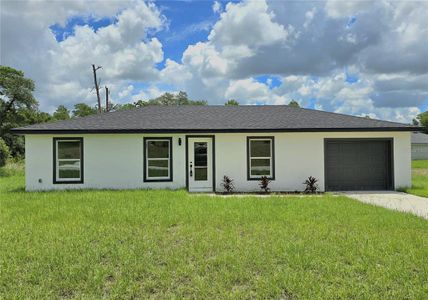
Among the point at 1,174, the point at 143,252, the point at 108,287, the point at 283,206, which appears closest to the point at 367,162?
the point at 283,206

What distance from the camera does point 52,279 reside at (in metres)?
4.64

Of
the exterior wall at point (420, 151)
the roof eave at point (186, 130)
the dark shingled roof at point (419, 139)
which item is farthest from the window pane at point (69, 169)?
the exterior wall at point (420, 151)

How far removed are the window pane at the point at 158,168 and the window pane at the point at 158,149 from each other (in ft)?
0.80

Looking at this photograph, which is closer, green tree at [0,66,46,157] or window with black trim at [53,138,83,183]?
window with black trim at [53,138,83,183]

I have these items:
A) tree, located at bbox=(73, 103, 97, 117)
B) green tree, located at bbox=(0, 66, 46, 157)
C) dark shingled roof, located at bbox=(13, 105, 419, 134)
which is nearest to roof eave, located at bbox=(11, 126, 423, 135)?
dark shingled roof, located at bbox=(13, 105, 419, 134)

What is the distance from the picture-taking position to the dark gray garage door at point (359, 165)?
1407 centimetres

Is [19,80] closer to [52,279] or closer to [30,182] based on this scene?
[30,182]

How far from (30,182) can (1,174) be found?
31.2 ft

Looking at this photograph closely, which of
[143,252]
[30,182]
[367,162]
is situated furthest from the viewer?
[367,162]

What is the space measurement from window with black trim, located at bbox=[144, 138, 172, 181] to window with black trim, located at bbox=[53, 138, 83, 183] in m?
2.66

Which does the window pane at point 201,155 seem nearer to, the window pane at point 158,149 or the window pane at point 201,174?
the window pane at point 201,174

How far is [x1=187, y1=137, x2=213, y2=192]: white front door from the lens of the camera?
1362cm

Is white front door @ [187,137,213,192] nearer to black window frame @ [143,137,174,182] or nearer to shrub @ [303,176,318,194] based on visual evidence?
black window frame @ [143,137,174,182]

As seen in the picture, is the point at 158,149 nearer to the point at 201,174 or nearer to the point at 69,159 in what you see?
the point at 201,174
